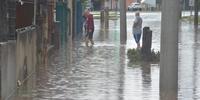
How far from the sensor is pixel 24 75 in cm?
1570

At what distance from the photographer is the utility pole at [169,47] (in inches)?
514

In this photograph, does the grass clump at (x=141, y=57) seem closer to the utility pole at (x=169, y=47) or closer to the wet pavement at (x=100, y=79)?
the wet pavement at (x=100, y=79)

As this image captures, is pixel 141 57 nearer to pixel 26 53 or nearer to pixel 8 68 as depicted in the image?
pixel 26 53

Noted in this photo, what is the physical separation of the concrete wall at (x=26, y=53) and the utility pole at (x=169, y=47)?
343 centimetres

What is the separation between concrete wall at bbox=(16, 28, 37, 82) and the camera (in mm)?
14828

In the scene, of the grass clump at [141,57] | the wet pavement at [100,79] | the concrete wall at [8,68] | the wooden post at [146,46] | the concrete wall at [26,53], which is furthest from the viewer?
the wooden post at [146,46]

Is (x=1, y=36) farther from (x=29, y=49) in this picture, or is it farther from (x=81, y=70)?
(x=81, y=70)

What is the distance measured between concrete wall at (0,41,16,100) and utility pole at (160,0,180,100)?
3130mm

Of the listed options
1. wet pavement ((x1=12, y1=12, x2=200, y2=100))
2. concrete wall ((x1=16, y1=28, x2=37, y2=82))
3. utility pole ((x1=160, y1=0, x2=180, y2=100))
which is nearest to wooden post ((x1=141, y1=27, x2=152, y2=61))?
wet pavement ((x1=12, y1=12, x2=200, y2=100))

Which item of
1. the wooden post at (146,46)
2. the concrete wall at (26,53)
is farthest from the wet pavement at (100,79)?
the wooden post at (146,46)

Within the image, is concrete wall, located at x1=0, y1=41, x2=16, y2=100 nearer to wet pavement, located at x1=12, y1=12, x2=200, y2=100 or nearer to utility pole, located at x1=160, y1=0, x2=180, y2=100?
wet pavement, located at x1=12, y1=12, x2=200, y2=100

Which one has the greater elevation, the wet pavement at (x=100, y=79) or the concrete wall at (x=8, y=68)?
the concrete wall at (x=8, y=68)

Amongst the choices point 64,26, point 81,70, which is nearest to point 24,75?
point 81,70

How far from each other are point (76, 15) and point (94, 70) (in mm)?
21651
